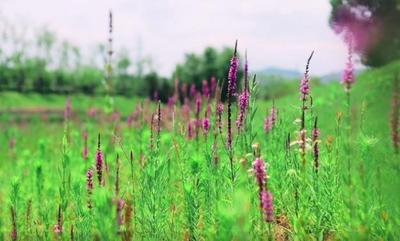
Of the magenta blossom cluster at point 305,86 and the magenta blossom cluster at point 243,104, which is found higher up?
the magenta blossom cluster at point 305,86

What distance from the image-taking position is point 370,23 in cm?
2092

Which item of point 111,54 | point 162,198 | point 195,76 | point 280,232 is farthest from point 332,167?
point 195,76

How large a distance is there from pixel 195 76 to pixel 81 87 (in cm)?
2718

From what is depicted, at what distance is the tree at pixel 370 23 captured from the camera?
20.7 metres

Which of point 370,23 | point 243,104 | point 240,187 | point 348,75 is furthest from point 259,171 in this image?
point 370,23

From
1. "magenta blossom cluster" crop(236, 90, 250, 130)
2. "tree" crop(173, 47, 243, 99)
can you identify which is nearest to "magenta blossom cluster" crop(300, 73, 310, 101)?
"magenta blossom cluster" crop(236, 90, 250, 130)

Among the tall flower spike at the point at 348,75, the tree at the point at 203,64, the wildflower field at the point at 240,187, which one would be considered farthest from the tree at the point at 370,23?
the tree at the point at 203,64

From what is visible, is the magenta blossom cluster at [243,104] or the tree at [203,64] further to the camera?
the tree at [203,64]

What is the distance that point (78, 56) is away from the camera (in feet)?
306

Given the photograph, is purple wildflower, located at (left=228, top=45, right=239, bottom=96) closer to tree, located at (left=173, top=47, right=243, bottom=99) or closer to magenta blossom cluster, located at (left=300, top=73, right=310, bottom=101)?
magenta blossom cluster, located at (left=300, top=73, right=310, bottom=101)

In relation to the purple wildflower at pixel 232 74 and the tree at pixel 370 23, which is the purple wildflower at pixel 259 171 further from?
the tree at pixel 370 23

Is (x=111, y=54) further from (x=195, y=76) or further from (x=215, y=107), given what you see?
(x=195, y=76)

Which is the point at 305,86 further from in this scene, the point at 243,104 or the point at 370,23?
the point at 370,23

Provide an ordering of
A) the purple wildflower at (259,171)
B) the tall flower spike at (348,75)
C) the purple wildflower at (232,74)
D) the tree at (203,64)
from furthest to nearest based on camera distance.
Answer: the tree at (203,64) → the tall flower spike at (348,75) → the purple wildflower at (232,74) → the purple wildflower at (259,171)
